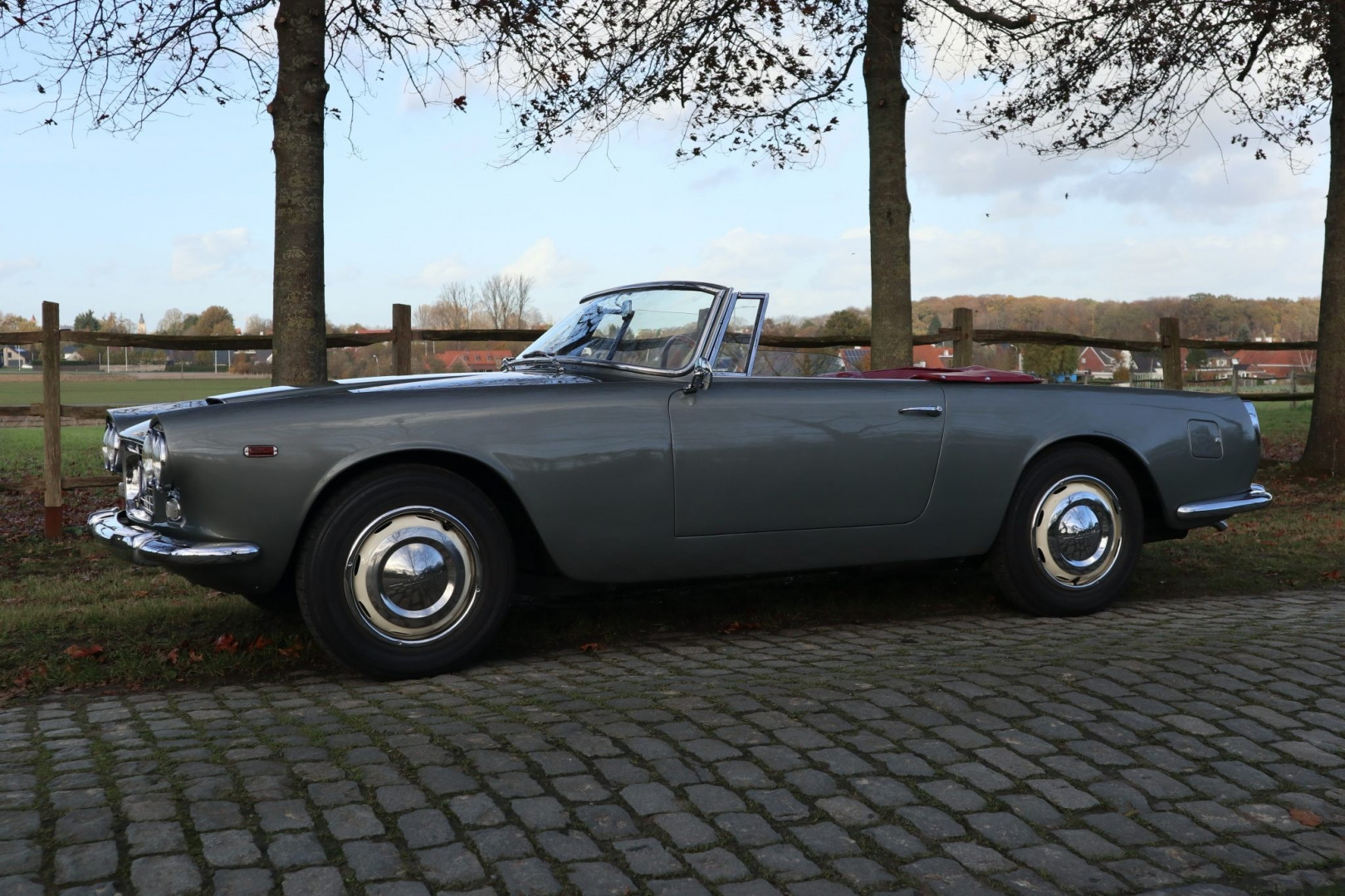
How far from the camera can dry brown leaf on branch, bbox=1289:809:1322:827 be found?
3.08m

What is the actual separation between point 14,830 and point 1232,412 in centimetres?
522

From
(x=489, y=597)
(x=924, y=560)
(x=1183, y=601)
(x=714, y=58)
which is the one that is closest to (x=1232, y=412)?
(x=1183, y=601)

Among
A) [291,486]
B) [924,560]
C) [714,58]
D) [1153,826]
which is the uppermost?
[714,58]

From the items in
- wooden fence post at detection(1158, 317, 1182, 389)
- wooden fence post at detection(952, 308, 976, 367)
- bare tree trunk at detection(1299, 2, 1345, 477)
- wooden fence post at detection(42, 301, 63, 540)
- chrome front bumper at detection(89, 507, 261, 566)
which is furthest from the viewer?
wooden fence post at detection(1158, 317, 1182, 389)

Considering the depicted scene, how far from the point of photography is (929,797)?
123 inches

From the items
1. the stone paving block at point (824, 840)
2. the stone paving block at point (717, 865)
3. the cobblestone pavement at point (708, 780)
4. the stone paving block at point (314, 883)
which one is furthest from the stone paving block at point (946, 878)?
the stone paving block at point (314, 883)

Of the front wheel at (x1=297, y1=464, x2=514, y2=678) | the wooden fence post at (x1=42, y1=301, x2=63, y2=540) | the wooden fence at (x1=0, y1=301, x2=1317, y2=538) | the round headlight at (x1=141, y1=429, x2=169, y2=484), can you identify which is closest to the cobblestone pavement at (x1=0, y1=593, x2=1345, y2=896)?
the front wheel at (x1=297, y1=464, x2=514, y2=678)

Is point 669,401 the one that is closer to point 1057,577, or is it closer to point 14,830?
point 1057,577

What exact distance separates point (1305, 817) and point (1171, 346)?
11619mm

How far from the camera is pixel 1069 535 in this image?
17.6ft

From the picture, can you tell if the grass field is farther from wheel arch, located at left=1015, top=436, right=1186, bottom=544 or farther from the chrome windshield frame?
wheel arch, located at left=1015, top=436, right=1186, bottom=544

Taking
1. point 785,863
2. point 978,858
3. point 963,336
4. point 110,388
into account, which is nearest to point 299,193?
point 785,863

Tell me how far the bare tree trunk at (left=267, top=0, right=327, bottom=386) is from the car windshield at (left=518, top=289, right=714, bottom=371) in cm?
303

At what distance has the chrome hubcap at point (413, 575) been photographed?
413 centimetres
